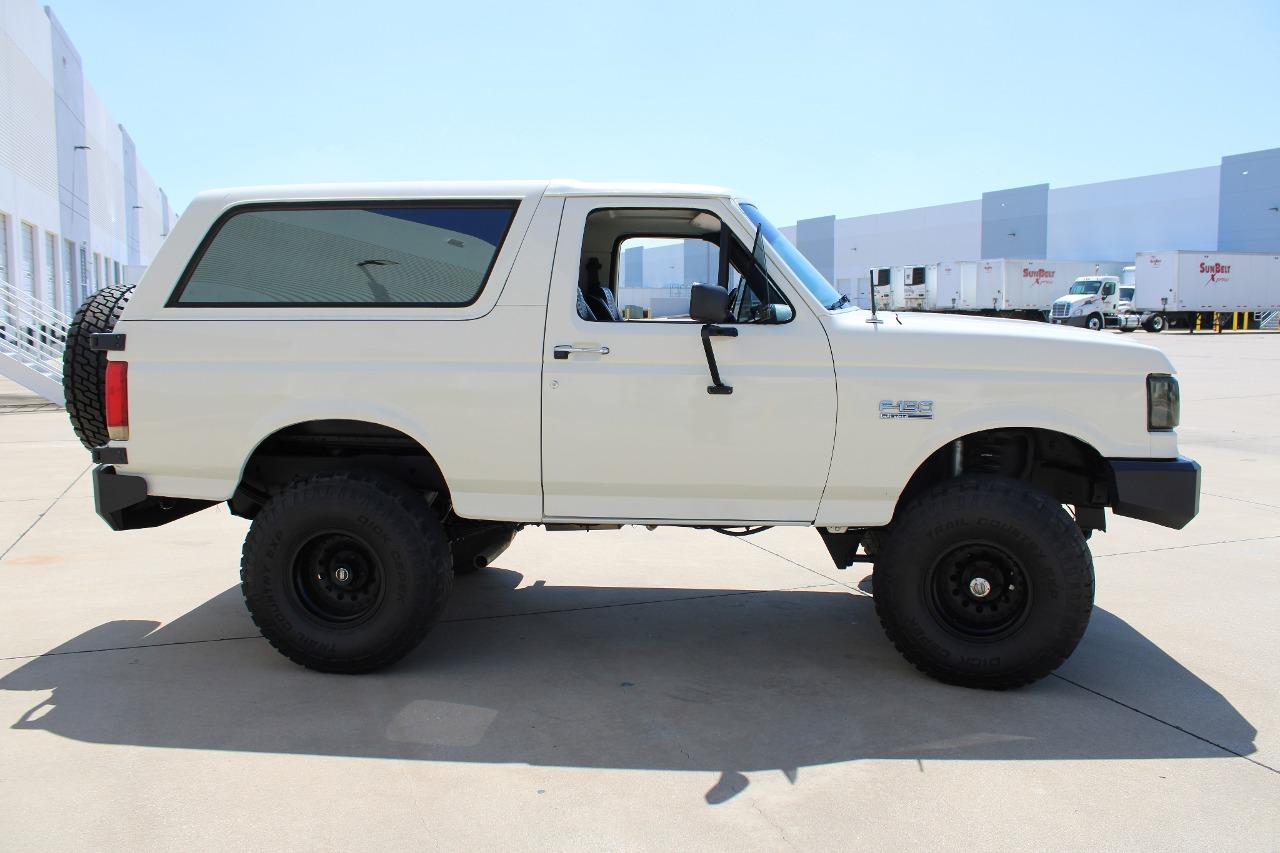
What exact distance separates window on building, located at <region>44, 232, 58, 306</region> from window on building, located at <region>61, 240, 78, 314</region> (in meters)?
0.86

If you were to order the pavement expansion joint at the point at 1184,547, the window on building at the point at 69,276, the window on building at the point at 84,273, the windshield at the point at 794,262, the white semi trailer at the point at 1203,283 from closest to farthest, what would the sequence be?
the windshield at the point at 794,262 < the pavement expansion joint at the point at 1184,547 < the window on building at the point at 69,276 < the window on building at the point at 84,273 < the white semi trailer at the point at 1203,283

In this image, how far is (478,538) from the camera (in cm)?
541

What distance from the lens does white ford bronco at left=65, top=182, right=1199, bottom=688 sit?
442 centimetres

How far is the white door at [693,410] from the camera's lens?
14.7ft

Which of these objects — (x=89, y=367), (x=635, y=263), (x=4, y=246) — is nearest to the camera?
(x=89, y=367)

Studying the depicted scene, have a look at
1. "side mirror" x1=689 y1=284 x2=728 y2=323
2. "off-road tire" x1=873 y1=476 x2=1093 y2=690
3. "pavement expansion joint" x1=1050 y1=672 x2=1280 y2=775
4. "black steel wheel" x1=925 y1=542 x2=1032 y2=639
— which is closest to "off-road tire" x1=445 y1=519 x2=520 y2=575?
"side mirror" x1=689 y1=284 x2=728 y2=323

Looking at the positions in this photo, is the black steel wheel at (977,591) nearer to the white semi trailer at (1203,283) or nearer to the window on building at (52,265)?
the window on building at (52,265)

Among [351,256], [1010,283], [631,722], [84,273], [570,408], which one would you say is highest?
[1010,283]

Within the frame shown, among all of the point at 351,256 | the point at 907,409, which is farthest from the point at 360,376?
the point at 907,409

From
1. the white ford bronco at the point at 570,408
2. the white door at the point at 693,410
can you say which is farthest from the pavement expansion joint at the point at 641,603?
the white door at the point at 693,410

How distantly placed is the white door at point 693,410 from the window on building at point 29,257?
27.1 meters

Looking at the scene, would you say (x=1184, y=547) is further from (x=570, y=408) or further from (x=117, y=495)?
(x=117, y=495)

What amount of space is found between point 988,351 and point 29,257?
29680mm

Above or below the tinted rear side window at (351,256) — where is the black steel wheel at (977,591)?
below
